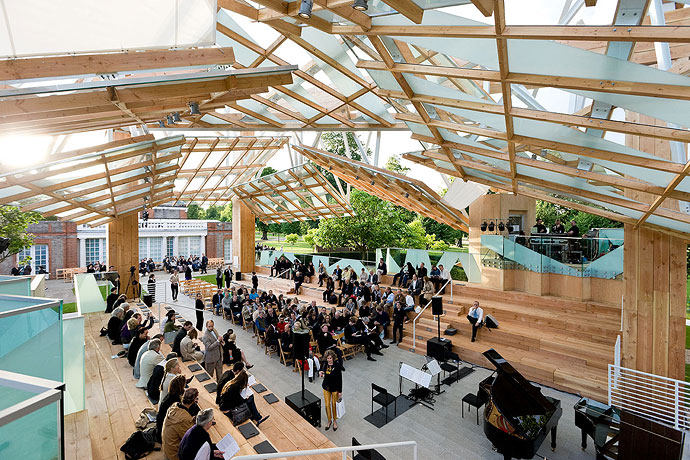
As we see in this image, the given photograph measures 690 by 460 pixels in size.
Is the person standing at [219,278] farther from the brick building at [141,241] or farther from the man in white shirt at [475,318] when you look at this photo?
the man in white shirt at [475,318]

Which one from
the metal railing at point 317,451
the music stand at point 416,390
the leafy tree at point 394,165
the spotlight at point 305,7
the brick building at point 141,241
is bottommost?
the music stand at point 416,390

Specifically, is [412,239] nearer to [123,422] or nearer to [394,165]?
[394,165]

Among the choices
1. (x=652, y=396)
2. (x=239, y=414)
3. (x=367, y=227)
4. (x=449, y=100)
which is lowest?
(x=652, y=396)

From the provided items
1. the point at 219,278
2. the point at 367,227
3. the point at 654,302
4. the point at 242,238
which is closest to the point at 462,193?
the point at 654,302

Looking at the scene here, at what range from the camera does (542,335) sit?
1016 centimetres

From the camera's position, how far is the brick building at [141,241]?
23.8m

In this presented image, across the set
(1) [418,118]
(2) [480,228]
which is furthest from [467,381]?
(2) [480,228]

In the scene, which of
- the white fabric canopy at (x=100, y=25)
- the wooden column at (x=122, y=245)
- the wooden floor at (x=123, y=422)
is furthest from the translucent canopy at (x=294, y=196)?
the white fabric canopy at (x=100, y=25)

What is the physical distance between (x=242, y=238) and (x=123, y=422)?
1948 centimetres

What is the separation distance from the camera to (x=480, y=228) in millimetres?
14844

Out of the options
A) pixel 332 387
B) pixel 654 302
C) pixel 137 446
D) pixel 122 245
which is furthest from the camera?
pixel 122 245

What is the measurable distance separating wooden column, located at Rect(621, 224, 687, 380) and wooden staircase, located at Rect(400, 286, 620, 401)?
4.26ft

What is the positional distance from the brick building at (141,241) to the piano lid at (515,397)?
861 inches

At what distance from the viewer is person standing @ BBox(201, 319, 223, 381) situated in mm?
7589
